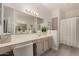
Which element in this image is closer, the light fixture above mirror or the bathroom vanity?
the bathroom vanity

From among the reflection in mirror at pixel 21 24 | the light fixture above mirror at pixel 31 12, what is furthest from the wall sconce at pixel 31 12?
the reflection in mirror at pixel 21 24

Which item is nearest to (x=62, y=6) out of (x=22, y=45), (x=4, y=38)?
(x=22, y=45)

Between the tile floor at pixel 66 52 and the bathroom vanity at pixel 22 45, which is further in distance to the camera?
the tile floor at pixel 66 52

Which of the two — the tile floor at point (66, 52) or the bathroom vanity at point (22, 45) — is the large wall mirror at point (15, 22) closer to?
the bathroom vanity at point (22, 45)

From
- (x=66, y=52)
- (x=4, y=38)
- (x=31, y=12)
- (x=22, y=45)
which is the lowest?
(x=66, y=52)

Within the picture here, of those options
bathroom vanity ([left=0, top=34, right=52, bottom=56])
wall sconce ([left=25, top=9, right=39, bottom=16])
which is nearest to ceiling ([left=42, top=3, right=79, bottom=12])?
wall sconce ([left=25, top=9, right=39, bottom=16])

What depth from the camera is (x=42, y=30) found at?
2.63 m

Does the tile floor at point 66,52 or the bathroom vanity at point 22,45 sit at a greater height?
the bathroom vanity at point 22,45

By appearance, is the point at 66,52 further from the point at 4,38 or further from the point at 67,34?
the point at 4,38

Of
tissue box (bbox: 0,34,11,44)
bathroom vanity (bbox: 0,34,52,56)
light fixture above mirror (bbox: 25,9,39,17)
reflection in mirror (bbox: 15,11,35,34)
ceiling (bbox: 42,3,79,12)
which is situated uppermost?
ceiling (bbox: 42,3,79,12)

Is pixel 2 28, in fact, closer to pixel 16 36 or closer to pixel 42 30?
pixel 16 36

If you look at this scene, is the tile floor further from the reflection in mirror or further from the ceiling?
the ceiling

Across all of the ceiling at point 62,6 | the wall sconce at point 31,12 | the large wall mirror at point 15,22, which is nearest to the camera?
the large wall mirror at point 15,22

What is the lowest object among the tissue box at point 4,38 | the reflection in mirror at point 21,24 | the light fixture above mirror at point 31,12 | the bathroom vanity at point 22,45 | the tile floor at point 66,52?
the tile floor at point 66,52
